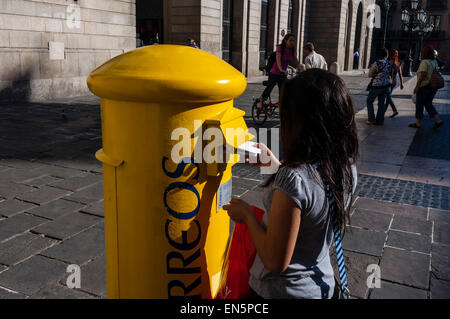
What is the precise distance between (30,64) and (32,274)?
30.2ft

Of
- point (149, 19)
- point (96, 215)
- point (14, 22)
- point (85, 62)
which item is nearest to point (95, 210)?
point (96, 215)

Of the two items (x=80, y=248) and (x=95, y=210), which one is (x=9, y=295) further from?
(x=95, y=210)

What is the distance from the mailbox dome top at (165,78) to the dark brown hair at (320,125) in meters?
0.26

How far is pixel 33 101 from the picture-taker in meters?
10.6

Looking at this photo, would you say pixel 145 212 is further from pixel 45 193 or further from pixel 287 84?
pixel 45 193

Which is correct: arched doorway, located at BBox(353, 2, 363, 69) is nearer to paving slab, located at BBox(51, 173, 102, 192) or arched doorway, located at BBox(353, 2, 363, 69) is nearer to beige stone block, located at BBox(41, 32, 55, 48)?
Result: beige stone block, located at BBox(41, 32, 55, 48)

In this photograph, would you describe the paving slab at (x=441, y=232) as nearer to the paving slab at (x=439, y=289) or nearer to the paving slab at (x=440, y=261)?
the paving slab at (x=440, y=261)

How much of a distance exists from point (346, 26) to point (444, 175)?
31.0 meters

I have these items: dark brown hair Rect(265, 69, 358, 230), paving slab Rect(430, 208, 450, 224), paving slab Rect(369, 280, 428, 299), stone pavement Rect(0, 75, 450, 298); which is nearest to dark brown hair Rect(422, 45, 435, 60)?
stone pavement Rect(0, 75, 450, 298)

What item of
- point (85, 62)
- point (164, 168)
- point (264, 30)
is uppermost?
point (264, 30)

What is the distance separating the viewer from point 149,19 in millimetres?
22422

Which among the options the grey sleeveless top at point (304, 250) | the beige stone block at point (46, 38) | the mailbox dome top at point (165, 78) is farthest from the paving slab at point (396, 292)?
the beige stone block at point (46, 38)

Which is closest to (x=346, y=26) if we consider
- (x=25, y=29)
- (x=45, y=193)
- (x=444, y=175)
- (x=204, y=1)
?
(x=204, y=1)

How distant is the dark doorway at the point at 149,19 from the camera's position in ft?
72.8
